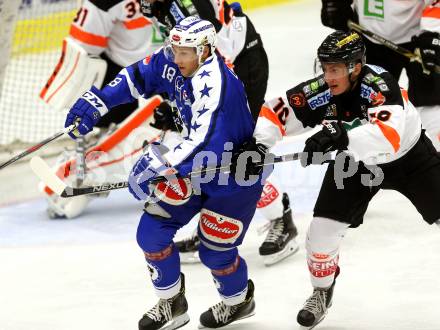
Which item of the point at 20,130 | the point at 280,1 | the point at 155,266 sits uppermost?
the point at 155,266

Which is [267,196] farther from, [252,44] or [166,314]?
[166,314]

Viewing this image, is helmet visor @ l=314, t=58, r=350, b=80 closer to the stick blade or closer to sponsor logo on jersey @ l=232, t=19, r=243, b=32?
the stick blade

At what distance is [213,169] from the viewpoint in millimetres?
3359

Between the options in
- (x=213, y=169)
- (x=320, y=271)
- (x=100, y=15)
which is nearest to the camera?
(x=213, y=169)

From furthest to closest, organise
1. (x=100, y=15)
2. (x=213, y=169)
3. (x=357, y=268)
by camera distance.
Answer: (x=100, y=15) → (x=357, y=268) → (x=213, y=169)

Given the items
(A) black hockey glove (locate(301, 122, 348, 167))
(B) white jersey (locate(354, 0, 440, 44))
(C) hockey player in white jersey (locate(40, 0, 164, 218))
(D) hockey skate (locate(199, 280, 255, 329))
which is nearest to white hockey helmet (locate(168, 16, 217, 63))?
(A) black hockey glove (locate(301, 122, 348, 167))

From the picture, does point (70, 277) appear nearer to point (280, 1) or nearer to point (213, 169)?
point (213, 169)

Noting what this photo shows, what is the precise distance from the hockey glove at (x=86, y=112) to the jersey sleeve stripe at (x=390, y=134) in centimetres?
100

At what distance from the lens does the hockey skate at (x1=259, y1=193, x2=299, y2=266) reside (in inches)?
173

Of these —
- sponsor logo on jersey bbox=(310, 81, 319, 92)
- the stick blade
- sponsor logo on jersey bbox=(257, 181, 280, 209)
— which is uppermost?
sponsor logo on jersey bbox=(310, 81, 319, 92)

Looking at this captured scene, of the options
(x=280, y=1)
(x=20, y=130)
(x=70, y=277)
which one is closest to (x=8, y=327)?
(x=70, y=277)

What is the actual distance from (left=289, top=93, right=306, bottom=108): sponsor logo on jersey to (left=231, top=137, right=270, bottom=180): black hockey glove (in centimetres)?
19

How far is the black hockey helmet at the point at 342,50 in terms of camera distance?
335cm

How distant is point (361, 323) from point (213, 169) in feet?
2.72
